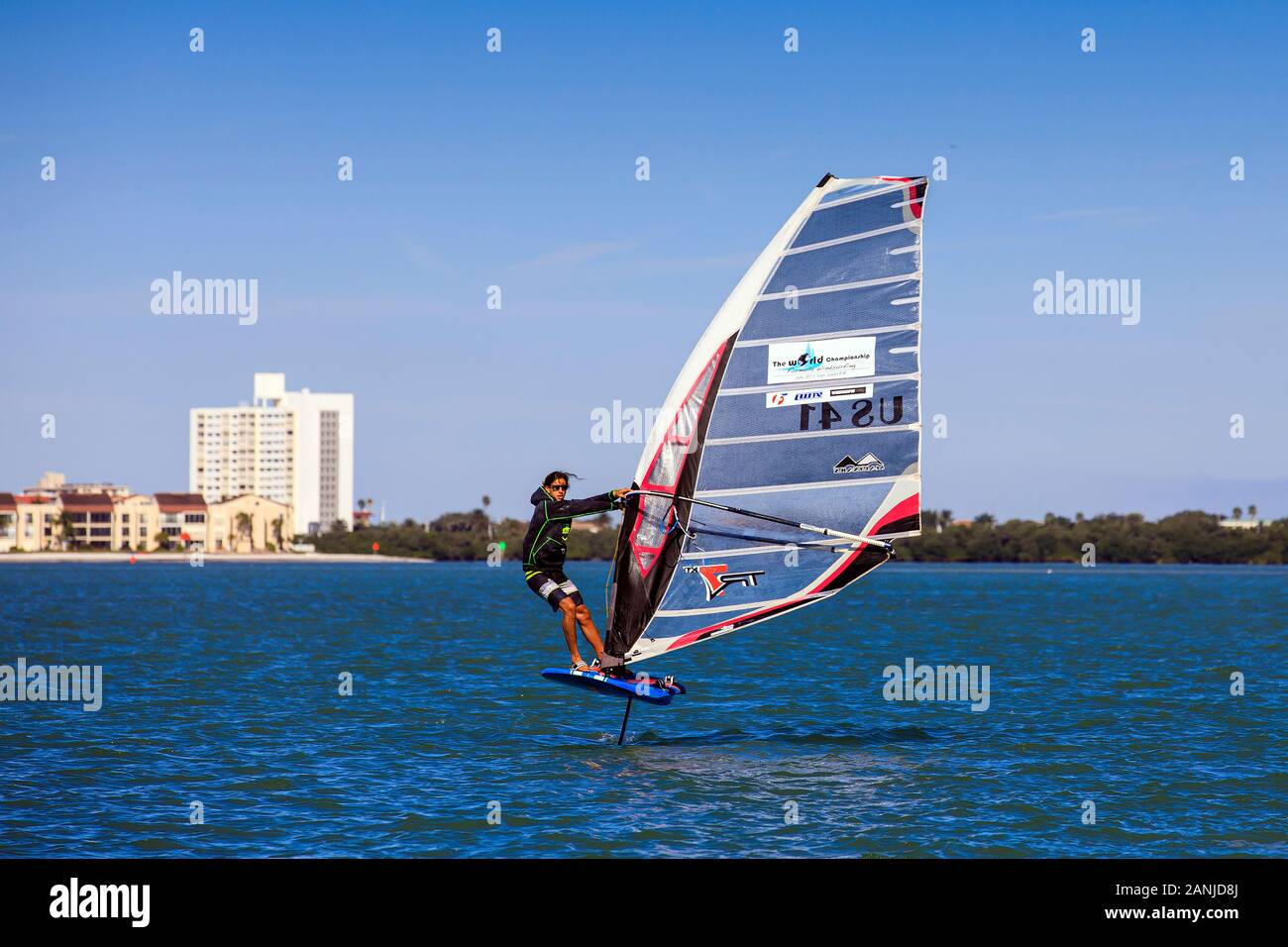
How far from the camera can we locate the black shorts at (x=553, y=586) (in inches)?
647

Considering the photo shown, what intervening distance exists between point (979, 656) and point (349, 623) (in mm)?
30688

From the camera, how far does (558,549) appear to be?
16531 mm

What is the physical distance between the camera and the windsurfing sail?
628 inches

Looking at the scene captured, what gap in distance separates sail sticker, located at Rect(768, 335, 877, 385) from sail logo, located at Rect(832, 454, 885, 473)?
939mm

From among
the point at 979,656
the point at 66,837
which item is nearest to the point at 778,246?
the point at 66,837

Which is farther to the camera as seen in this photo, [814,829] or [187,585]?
[187,585]

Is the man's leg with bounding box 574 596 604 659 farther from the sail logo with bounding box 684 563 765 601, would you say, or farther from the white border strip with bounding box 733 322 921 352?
the white border strip with bounding box 733 322 921 352

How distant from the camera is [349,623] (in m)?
63.7

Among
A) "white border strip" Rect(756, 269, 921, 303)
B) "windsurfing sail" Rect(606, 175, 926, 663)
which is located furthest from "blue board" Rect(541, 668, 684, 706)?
"white border strip" Rect(756, 269, 921, 303)

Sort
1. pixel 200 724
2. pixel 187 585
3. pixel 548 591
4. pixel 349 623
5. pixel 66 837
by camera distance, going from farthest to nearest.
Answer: pixel 187 585 < pixel 349 623 < pixel 200 724 < pixel 548 591 < pixel 66 837

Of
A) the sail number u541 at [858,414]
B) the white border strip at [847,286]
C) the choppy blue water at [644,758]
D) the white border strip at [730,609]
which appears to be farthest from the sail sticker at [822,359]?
the choppy blue water at [644,758]

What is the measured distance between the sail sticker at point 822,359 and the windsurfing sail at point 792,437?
0.02 meters
